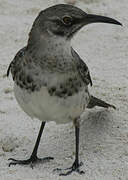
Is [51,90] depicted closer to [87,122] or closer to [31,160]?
[31,160]

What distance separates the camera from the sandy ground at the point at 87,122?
5344 mm

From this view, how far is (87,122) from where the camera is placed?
624 centimetres

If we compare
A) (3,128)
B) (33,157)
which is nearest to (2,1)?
(3,128)

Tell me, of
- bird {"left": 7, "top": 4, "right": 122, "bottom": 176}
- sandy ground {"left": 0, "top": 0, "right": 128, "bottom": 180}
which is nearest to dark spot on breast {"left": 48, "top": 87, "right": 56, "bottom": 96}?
bird {"left": 7, "top": 4, "right": 122, "bottom": 176}

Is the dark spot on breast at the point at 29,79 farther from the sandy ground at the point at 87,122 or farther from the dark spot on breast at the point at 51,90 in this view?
the sandy ground at the point at 87,122

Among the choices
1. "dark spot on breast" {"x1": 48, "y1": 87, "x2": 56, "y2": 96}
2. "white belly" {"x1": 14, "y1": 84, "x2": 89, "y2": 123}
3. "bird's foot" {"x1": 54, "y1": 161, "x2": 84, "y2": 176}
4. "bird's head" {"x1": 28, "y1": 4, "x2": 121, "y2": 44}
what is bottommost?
"bird's foot" {"x1": 54, "y1": 161, "x2": 84, "y2": 176}

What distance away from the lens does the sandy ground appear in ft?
17.5

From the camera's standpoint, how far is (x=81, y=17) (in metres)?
4.75

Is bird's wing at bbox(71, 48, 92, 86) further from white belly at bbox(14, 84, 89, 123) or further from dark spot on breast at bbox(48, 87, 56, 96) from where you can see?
dark spot on breast at bbox(48, 87, 56, 96)

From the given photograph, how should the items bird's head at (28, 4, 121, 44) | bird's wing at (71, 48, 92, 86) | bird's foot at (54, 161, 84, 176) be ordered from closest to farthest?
1. bird's head at (28, 4, 121, 44)
2. bird's wing at (71, 48, 92, 86)
3. bird's foot at (54, 161, 84, 176)

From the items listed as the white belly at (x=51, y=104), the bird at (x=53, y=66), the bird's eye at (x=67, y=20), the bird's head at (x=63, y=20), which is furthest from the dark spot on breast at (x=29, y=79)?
the bird's eye at (x=67, y=20)

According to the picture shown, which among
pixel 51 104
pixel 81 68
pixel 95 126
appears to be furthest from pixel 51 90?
pixel 95 126

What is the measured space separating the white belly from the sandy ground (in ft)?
2.03

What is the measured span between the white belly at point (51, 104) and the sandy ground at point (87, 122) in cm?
62
